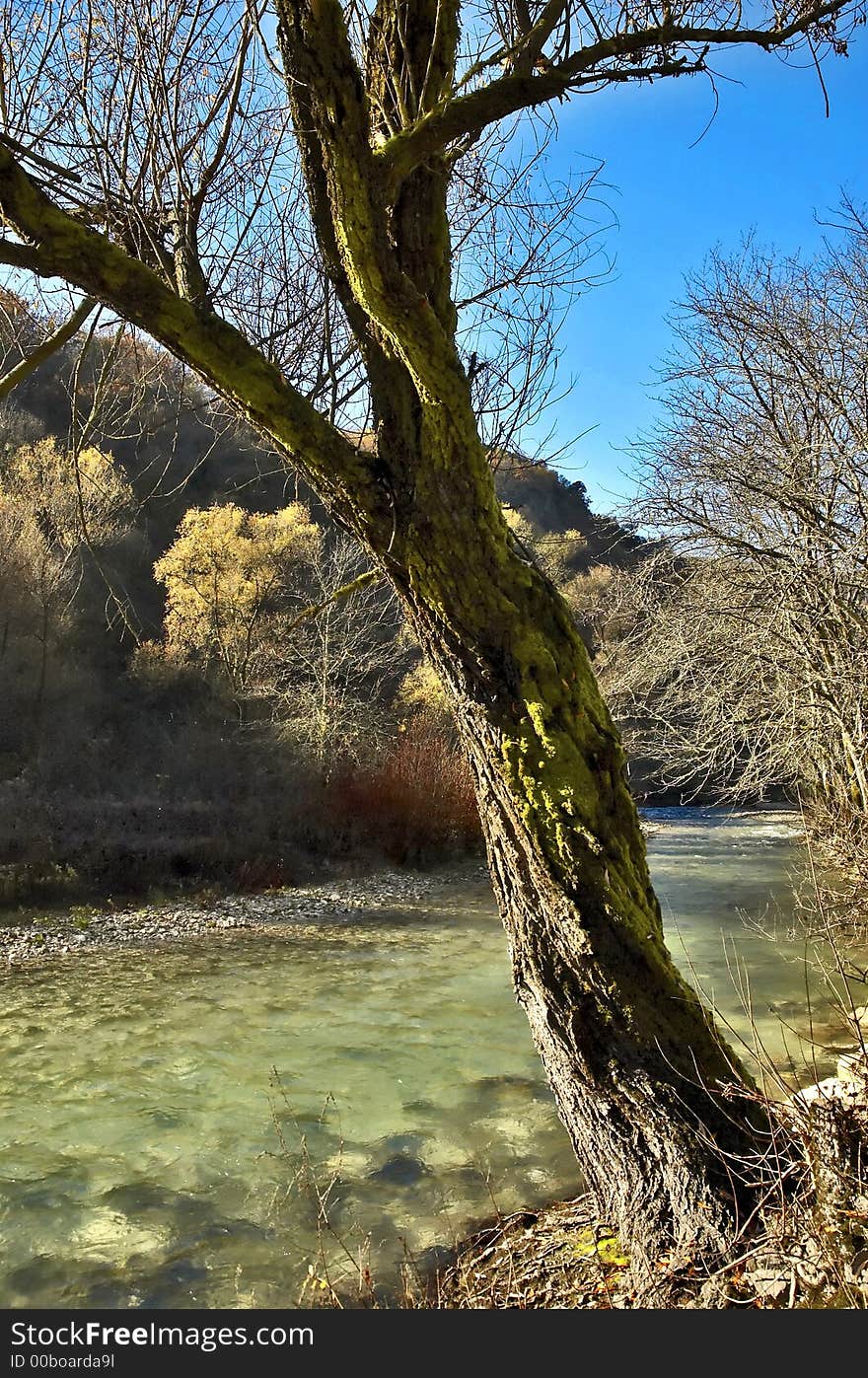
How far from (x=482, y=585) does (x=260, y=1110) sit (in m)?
4.95

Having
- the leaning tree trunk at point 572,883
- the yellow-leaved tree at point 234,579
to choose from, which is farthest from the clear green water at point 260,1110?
the yellow-leaved tree at point 234,579

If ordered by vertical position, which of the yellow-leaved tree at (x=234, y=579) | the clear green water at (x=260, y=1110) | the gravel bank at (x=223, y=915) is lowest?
the gravel bank at (x=223, y=915)

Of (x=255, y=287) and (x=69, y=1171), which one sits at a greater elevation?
(x=255, y=287)

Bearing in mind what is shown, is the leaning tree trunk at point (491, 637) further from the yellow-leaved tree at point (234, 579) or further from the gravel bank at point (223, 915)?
the yellow-leaved tree at point (234, 579)

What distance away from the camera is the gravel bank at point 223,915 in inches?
475

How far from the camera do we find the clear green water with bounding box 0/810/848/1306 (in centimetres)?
482

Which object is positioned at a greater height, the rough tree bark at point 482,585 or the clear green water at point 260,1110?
the rough tree bark at point 482,585

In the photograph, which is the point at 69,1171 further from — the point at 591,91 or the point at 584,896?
the point at 591,91

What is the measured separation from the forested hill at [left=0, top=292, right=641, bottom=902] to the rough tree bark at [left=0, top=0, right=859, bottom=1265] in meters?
8.92

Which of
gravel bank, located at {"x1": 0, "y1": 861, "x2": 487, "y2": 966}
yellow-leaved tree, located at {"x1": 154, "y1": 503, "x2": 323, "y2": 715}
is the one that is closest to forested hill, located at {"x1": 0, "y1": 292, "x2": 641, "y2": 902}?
yellow-leaved tree, located at {"x1": 154, "y1": 503, "x2": 323, "y2": 715}

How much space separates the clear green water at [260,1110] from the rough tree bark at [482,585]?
1678 mm

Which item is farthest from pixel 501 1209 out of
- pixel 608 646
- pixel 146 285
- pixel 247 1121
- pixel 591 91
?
pixel 608 646

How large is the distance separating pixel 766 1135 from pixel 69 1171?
174 inches

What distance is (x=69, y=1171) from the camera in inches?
225
